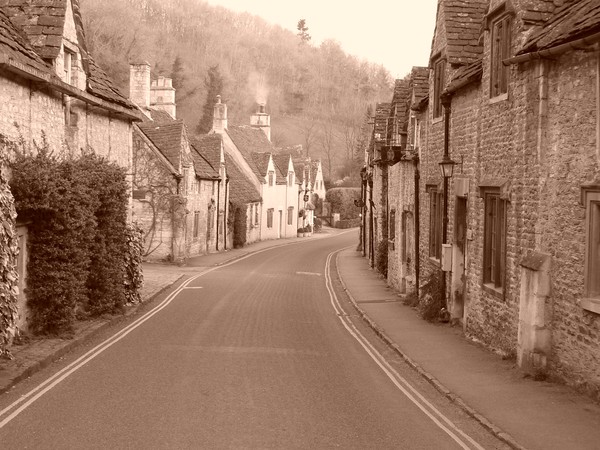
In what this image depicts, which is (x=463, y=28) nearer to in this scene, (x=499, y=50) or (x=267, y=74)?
(x=499, y=50)

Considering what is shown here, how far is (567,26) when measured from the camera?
10938 millimetres

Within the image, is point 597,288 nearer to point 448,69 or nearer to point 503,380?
point 503,380

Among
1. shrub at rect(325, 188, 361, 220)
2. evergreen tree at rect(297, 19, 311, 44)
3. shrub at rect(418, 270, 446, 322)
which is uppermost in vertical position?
evergreen tree at rect(297, 19, 311, 44)

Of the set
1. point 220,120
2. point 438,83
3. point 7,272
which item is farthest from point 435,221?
point 220,120

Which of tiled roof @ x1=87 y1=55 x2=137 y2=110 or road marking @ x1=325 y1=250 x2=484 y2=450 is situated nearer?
road marking @ x1=325 y1=250 x2=484 y2=450

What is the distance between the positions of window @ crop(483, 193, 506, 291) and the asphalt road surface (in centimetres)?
245

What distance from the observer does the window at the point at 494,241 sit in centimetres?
1396

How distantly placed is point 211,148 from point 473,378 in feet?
120

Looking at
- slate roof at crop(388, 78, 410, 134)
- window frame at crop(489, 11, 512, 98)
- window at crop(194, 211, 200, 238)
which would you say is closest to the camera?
window frame at crop(489, 11, 512, 98)

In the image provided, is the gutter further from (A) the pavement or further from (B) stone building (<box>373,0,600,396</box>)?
(A) the pavement

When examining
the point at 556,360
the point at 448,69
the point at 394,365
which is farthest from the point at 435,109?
the point at 556,360

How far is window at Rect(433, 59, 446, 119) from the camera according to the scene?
1867cm

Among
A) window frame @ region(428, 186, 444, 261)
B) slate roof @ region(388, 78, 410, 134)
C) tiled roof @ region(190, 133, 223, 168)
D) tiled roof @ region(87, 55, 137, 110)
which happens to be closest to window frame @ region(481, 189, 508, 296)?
window frame @ region(428, 186, 444, 261)

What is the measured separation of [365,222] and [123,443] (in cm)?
3689
